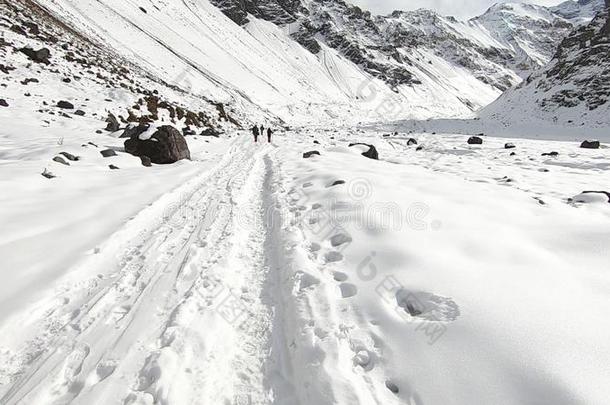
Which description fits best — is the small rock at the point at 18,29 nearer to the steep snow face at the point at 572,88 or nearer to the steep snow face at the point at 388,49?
the steep snow face at the point at 572,88

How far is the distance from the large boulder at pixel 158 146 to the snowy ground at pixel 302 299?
4805mm

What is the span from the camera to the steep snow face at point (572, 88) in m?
35.8

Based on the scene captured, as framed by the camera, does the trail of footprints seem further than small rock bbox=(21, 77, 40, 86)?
No

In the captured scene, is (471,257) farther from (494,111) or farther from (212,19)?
(212,19)

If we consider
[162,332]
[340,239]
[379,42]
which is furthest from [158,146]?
[379,42]

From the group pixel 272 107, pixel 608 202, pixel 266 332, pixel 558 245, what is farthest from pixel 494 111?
pixel 266 332

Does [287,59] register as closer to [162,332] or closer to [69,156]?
→ [69,156]

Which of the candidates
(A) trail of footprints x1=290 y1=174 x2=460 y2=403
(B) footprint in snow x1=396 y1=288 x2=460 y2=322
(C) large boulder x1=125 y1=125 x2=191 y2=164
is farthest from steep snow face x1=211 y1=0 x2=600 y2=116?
(B) footprint in snow x1=396 y1=288 x2=460 y2=322

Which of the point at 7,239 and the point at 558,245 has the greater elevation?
the point at 558,245

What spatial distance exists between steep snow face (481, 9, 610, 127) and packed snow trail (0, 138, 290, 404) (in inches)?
1580

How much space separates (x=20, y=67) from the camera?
19641mm

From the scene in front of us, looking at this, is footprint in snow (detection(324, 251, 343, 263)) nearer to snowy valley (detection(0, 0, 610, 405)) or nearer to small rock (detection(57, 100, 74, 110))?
snowy valley (detection(0, 0, 610, 405))

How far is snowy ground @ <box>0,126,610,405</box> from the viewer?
8.95ft

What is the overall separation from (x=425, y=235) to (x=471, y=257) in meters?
0.91
